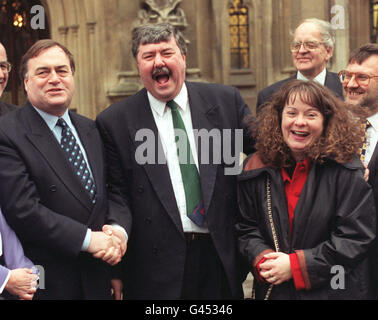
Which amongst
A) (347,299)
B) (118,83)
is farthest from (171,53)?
(118,83)

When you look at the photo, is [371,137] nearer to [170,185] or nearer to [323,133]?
[323,133]

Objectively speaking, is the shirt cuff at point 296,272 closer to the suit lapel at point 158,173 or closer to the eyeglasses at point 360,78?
the suit lapel at point 158,173

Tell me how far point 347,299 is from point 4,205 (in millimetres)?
1665

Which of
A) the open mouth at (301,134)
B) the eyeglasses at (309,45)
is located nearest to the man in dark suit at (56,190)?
the open mouth at (301,134)

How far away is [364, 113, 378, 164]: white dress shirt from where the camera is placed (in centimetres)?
311

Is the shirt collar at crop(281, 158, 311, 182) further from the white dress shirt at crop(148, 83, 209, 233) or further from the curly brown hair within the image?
the white dress shirt at crop(148, 83, 209, 233)

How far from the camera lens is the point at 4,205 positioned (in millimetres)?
2707

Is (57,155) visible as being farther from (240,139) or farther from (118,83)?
(118,83)

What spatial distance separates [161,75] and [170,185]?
1.89 ft

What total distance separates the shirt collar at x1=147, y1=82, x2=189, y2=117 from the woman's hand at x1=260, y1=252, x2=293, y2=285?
0.96 m

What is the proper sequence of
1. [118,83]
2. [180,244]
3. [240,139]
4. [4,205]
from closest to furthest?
[4,205], [180,244], [240,139], [118,83]

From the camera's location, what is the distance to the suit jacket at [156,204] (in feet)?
9.90

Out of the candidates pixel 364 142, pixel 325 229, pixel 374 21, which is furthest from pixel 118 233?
pixel 374 21

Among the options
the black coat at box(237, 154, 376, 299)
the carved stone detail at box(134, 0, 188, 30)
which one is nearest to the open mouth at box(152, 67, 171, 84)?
the black coat at box(237, 154, 376, 299)
